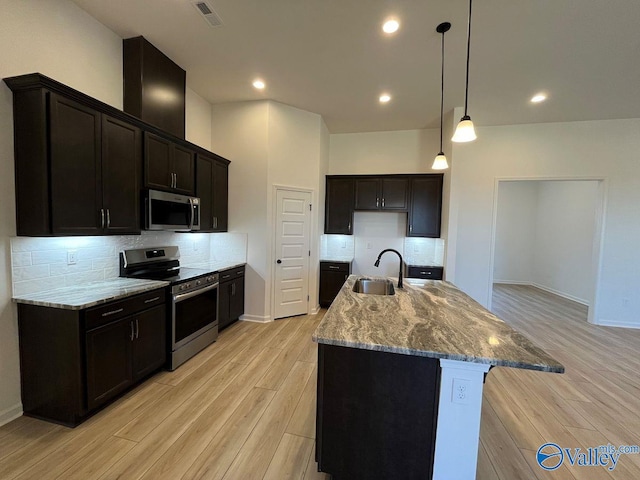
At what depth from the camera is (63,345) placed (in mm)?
1876

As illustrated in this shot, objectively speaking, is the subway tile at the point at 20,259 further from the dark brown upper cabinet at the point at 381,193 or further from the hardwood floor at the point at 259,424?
the dark brown upper cabinet at the point at 381,193

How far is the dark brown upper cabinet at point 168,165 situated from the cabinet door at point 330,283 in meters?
2.57

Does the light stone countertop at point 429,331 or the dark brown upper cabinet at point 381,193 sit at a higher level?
the dark brown upper cabinet at point 381,193

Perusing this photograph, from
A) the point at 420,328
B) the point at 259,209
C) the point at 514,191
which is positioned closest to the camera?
the point at 420,328

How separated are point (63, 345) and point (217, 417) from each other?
4.08 ft

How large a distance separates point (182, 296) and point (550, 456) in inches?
130

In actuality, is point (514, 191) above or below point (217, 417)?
above

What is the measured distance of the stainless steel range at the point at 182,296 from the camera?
104 inches

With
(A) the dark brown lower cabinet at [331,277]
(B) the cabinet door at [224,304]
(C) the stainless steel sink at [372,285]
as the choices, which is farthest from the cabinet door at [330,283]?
(C) the stainless steel sink at [372,285]

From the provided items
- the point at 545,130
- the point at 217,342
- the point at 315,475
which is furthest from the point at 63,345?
the point at 545,130

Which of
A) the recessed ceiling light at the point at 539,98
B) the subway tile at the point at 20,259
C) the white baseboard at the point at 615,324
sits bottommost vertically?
the white baseboard at the point at 615,324

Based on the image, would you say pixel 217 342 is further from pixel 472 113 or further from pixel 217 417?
pixel 472 113

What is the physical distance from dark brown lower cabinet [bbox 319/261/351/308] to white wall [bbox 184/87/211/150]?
2806 mm

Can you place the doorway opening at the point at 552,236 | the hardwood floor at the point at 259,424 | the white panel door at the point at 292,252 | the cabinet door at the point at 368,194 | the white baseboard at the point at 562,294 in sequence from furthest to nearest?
the white baseboard at the point at 562,294
the doorway opening at the point at 552,236
the cabinet door at the point at 368,194
the white panel door at the point at 292,252
the hardwood floor at the point at 259,424
